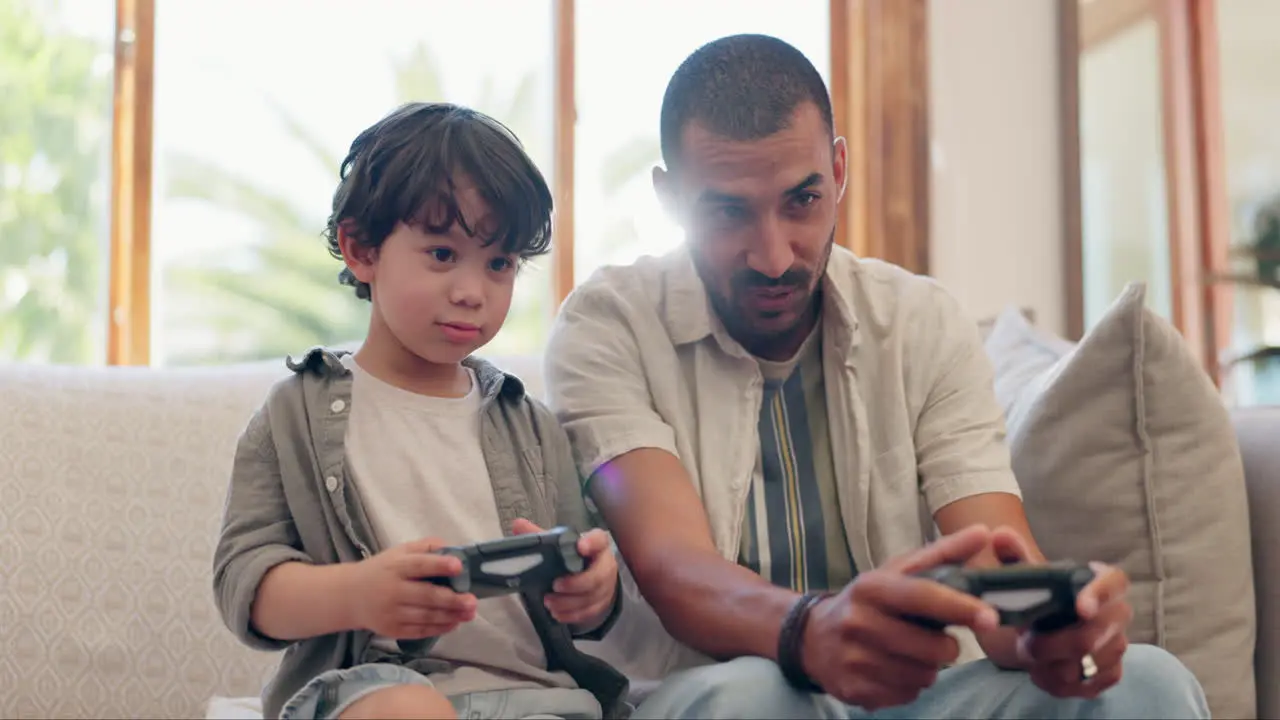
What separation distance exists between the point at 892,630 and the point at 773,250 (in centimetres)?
49

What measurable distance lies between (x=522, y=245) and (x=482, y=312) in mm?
73

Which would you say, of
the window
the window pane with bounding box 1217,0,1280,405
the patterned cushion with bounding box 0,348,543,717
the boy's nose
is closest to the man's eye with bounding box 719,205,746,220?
the boy's nose

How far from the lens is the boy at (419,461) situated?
1.09m

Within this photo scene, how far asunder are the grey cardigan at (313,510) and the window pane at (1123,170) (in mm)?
2044

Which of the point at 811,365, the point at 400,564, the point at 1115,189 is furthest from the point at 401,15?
the point at 400,564

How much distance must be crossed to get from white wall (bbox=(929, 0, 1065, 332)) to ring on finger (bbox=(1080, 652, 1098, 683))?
200 cm

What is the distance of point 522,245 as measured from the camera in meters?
1.21

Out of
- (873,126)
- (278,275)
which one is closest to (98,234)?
(278,275)

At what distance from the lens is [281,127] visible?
279cm

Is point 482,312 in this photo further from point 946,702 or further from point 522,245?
point 946,702

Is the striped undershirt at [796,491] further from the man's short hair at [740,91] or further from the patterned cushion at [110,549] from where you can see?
the patterned cushion at [110,549]

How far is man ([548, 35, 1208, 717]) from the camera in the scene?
4.31ft

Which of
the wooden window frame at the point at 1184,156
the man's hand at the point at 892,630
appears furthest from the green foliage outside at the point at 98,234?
the man's hand at the point at 892,630

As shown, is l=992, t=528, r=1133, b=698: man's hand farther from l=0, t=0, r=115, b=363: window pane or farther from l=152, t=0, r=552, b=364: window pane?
l=0, t=0, r=115, b=363: window pane
